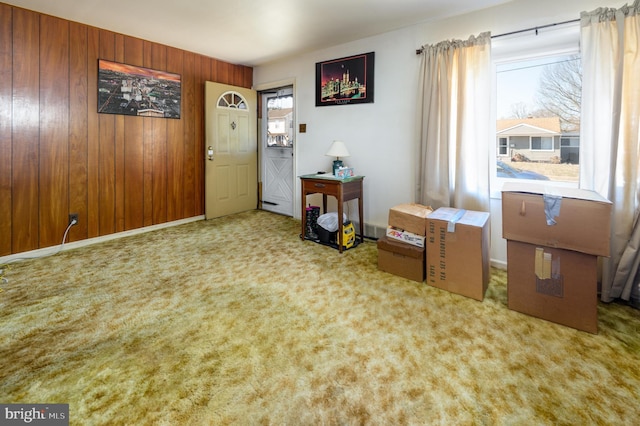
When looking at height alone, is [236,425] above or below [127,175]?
below

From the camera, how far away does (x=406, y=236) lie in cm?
266

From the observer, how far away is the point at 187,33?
3.54 m

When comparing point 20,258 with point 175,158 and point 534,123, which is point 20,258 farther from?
point 534,123

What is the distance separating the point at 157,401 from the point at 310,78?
13.1ft

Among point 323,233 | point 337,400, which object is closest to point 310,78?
point 323,233

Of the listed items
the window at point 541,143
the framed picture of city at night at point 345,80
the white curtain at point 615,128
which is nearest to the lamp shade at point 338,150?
the framed picture of city at night at point 345,80

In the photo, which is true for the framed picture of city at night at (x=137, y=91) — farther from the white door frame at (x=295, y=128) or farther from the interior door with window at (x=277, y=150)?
the interior door with window at (x=277, y=150)

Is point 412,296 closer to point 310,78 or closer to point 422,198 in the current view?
point 422,198

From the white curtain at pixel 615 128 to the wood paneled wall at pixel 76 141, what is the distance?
4357mm

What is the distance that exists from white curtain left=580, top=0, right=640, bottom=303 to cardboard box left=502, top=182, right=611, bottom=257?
0.36 m

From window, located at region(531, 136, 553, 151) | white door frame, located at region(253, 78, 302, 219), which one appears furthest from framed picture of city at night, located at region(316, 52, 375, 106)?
window, located at region(531, 136, 553, 151)

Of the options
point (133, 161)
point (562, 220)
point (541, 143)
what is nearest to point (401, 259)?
point (562, 220)

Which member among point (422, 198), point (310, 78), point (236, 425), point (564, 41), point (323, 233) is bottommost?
point (236, 425)

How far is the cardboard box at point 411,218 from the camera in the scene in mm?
2574
